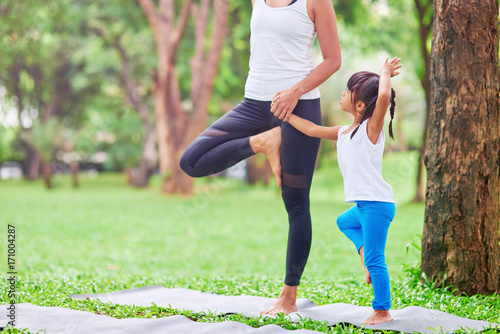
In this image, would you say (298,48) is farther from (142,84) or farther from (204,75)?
(142,84)

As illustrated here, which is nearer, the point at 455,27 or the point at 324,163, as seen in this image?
the point at 455,27

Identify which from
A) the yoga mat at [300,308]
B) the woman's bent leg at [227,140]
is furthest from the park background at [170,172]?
the woman's bent leg at [227,140]

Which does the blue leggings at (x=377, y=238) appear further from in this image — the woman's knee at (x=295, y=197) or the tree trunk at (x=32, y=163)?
the tree trunk at (x=32, y=163)

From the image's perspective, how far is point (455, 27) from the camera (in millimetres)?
3604

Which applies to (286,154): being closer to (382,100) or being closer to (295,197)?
(295,197)

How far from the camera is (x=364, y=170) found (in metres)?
2.82

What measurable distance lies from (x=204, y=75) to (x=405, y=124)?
28.1 meters

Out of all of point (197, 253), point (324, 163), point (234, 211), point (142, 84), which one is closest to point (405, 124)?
point (324, 163)

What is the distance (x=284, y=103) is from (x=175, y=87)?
499 inches

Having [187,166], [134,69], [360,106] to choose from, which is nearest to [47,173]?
[134,69]

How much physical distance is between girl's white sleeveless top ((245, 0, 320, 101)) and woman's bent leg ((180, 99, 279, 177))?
0.12 meters

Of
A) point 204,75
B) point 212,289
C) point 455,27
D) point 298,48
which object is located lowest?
point 212,289

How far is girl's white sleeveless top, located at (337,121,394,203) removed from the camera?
2785 mm

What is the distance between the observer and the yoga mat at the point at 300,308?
287 cm
